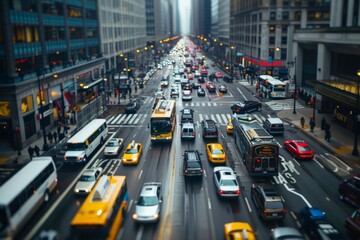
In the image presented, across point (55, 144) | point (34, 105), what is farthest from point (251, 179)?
point (34, 105)

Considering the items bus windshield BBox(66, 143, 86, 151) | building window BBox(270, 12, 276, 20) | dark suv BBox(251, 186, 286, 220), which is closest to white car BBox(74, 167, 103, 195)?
bus windshield BBox(66, 143, 86, 151)

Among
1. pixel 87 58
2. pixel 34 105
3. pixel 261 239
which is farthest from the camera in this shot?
pixel 87 58

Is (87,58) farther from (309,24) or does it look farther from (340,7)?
(309,24)

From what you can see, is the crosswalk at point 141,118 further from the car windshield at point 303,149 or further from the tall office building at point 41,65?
the car windshield at point 303,149

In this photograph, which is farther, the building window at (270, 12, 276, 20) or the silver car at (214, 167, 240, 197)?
the building window at (270, 12, 276, 20)

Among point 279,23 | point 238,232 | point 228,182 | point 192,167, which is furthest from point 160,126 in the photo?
point 279,23

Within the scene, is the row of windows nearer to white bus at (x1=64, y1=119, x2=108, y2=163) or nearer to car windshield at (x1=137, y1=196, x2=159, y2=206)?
white bus at (x1=64, y1=119, x2=108, y2=163)
